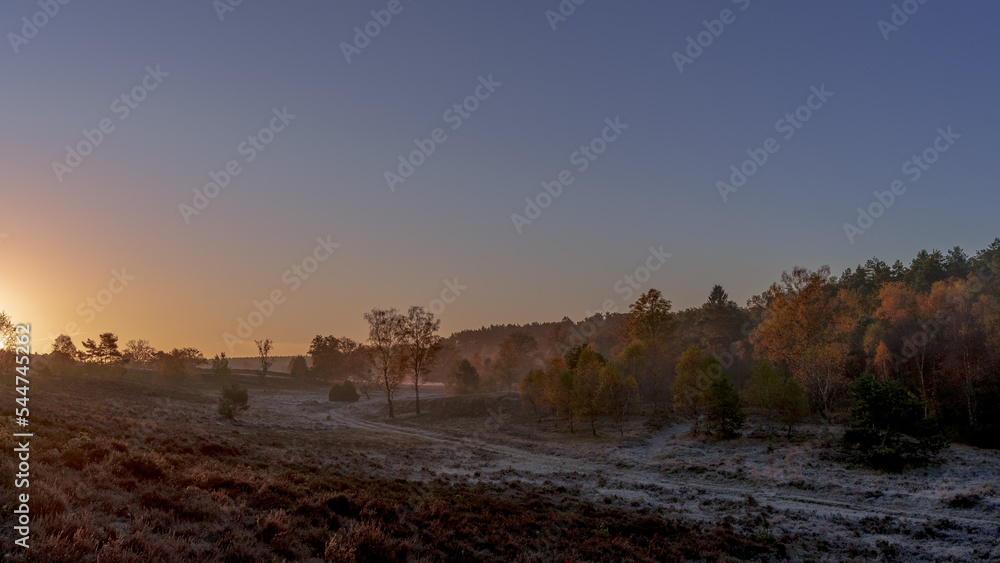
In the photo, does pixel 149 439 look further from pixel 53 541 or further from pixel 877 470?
pixel 877 470

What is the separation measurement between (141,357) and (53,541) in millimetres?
175217

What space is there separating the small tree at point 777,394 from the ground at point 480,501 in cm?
485

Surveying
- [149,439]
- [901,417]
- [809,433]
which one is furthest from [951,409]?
[149,439]

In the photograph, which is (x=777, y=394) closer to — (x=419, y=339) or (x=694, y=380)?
(x=694, y=380)

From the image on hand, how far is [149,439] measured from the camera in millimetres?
22516

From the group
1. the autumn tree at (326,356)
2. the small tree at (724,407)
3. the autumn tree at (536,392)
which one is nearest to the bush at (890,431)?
the small tree at (724,407)

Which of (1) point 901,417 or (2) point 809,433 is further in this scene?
(2) point 809,433

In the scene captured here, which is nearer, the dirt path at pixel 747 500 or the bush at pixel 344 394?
the dirt path at pixel 747 500

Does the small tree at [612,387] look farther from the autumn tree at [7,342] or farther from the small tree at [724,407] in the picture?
the autumn tree at [7,342]

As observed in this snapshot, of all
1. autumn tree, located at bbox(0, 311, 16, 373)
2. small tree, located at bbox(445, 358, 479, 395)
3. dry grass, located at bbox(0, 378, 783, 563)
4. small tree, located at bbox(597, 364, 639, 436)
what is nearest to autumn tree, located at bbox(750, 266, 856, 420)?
small tree, located at bbox(597, 364, 639, 436)

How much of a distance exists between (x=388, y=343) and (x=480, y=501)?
53096 mm

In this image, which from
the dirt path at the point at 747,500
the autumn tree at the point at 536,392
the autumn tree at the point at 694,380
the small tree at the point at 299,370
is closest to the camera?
the dirt path at the point at 747,500

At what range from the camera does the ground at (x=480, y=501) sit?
35.9 ft

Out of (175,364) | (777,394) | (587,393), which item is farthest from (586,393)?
(175,364)
